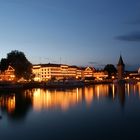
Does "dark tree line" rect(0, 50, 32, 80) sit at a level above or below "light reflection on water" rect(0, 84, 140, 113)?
above

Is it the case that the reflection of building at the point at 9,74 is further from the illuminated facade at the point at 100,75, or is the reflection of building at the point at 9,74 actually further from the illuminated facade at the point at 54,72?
the illuminated facade at the point at 100,75

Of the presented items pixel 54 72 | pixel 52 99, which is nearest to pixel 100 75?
pixel 54 72

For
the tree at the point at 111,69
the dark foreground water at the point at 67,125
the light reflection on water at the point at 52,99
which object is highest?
the tree at the point at 111,69

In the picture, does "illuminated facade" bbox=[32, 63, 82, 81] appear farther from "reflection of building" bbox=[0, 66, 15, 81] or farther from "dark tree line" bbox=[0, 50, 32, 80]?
"dark tree line" bbox=[0, 50, 32, 80]

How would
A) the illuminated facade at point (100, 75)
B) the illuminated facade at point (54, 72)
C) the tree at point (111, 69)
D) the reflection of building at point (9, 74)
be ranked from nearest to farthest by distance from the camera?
1. the reflection of building at point (9, 74)
2. the illuminated facade at point (54, 72)
3. the tree at point (111, 69)
4. the illuminated facade at point (100, 75)

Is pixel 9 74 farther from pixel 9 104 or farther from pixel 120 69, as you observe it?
pixel 120 69

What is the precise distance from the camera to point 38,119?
27.8 m

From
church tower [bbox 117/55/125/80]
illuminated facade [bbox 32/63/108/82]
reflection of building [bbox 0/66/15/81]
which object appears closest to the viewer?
reflection of building [bbox 0/66/15/81]

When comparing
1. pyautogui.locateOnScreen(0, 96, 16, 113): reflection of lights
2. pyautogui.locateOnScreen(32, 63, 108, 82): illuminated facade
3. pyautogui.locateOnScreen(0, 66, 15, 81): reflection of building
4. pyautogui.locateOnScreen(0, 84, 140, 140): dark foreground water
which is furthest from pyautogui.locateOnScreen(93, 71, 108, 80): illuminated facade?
pyautogui.locateOnScreen(0, 84, 140, 140): dark foreground water

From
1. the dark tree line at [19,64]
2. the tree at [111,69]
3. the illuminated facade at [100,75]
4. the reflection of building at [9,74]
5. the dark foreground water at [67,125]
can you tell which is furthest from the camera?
the illuminated facade at [100,75]

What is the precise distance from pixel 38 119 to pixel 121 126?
26.9ft

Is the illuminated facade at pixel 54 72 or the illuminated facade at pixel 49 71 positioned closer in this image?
the illuminated facade at pixel 49 71

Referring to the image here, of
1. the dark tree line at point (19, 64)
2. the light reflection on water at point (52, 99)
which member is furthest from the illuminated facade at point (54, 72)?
the light reflection on water at point (52, 99)

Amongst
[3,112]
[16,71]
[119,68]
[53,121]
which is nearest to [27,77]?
[16,71]
